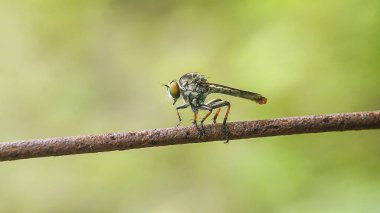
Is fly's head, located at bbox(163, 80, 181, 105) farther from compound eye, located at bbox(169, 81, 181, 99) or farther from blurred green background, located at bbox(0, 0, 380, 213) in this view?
blurred green background, located at bbox(0, 0, 380, 213)

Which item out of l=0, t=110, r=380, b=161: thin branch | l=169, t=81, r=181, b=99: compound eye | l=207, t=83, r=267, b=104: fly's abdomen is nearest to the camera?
l=0, t=110, r=380, b=161: thin branch

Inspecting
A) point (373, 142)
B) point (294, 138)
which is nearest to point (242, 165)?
point (294, 138)

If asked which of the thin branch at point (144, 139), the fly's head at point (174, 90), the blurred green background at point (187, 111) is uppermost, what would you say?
the thin branch at point (144, 139)

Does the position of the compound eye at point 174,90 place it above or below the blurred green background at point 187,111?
above

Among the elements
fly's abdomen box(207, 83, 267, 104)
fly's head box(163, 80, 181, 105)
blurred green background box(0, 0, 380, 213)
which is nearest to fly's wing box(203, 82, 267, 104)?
fly's abdomen box(207, 83, 267, 104)

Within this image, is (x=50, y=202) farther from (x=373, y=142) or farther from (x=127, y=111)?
(x=373, y=142)

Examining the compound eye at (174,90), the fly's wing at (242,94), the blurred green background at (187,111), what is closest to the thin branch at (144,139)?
the fly's wing at (242,94)

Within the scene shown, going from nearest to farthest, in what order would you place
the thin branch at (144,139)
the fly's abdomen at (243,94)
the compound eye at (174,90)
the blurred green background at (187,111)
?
the thin branch at (144,139), the fly's abdomen at (243,94), the compound eye at (174,90), the blurred green background at (187,111)

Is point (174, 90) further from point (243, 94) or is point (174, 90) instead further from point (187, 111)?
point (187, 111)

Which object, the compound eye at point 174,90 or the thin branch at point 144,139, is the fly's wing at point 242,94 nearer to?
the compound eye at point 174,90
